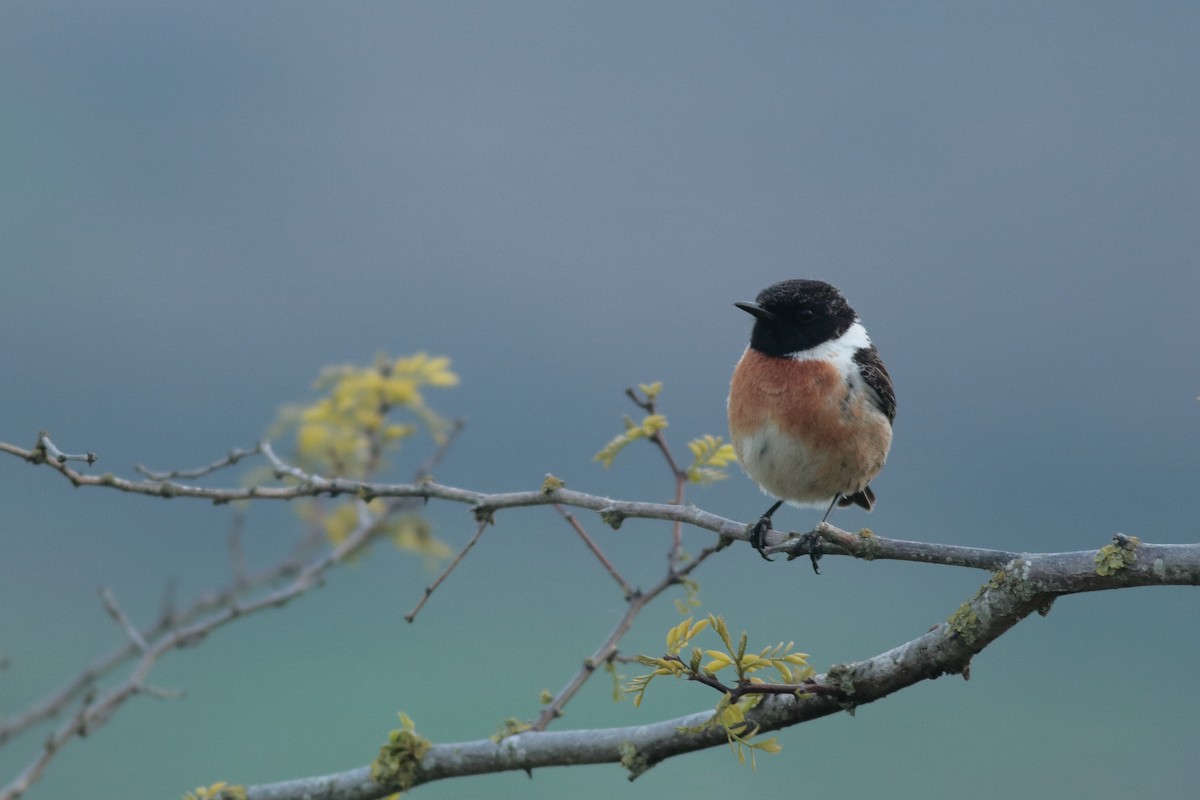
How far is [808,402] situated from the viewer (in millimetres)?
4316

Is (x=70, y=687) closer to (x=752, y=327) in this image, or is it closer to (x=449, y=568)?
(x=449, y=568)

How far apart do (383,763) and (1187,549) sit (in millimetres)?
2207

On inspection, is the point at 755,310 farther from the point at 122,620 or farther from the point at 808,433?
the point at 122,620

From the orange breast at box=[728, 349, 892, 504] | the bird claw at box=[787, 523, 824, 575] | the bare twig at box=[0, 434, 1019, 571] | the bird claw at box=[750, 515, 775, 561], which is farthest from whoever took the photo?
the orange breast at box=[728, 349, 892, 504]

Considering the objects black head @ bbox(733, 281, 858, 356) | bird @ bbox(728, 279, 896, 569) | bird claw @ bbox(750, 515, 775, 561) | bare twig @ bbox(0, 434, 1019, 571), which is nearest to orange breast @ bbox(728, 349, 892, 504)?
bird @ bbox(728, 279, 896, 569)

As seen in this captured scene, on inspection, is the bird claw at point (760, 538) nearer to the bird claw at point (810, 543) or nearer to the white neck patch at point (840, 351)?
the bird claw at point (810, 543)

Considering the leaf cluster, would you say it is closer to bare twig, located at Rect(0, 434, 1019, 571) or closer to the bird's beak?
bare twig, located at Rect(0, 434, 1019, 571)

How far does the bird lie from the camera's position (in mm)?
4305

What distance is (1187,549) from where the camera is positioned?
2.29 metres

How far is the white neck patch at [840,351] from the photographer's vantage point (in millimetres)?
4469

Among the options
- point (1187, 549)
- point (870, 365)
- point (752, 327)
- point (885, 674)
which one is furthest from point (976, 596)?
point (752, 327)

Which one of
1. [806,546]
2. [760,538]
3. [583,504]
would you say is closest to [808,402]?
[760,538]

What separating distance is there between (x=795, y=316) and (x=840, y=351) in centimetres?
23

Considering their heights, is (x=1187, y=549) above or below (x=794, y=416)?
below
